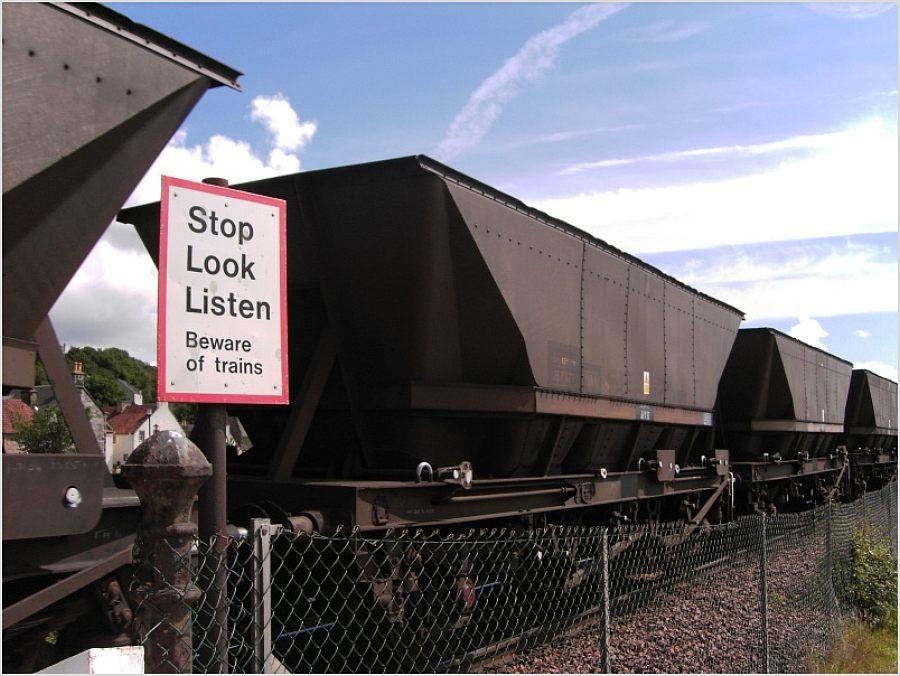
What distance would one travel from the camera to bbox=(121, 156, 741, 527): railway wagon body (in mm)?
6379

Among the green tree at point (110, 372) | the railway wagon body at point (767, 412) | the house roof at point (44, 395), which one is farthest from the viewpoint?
the green tree at point (110, 372)

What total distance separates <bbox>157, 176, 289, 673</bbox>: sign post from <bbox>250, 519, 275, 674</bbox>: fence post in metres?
0.10

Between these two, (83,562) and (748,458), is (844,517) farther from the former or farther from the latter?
(83,562)

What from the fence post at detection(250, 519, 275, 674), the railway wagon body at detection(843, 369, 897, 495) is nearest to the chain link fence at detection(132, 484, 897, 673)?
the fence post at detection(250, 519, 275, 674)

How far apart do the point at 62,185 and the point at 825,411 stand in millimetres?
18740

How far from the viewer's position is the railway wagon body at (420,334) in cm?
638

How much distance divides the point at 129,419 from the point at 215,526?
65.4m

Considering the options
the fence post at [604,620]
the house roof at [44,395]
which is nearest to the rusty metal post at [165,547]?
the fence post at [604,620]

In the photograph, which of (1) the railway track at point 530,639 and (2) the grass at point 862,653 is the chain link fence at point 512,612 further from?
(2) the grass at point 862,653

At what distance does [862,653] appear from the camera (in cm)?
706

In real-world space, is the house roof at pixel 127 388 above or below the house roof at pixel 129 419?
above

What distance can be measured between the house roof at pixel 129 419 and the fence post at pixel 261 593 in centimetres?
5702

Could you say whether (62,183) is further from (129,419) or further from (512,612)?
(129,419)

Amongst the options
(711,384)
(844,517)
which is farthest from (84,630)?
(711,384)
